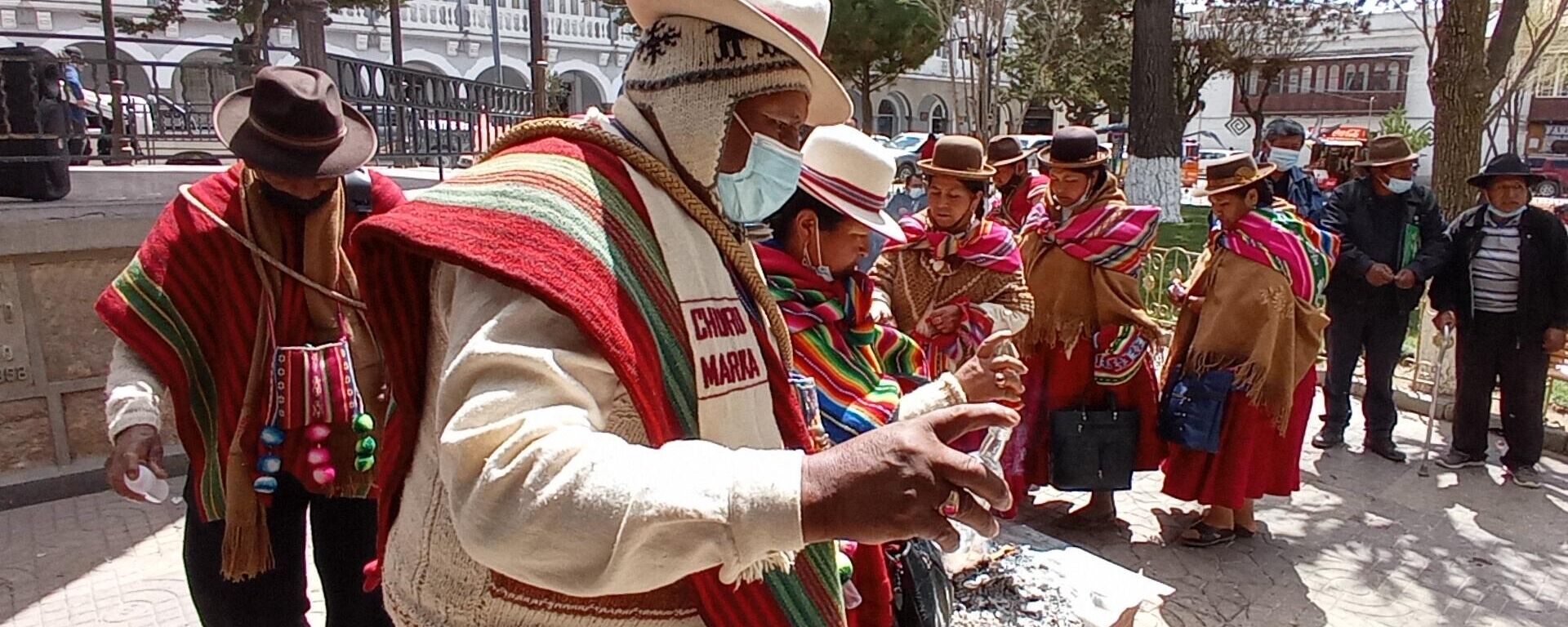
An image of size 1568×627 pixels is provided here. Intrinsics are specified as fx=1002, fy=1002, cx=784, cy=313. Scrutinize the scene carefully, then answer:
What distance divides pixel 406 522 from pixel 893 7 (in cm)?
2175

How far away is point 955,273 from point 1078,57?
2542cm

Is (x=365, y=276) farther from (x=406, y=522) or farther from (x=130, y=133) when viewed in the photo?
(x=130, y=133)

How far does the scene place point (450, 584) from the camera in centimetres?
129

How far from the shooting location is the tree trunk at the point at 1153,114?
13391 millimetres

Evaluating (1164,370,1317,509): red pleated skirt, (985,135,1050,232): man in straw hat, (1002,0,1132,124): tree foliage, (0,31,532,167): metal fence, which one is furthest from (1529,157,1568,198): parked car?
(0,31,532,167): metal fence

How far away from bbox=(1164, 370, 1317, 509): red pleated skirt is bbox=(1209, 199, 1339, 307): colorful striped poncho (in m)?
0.52

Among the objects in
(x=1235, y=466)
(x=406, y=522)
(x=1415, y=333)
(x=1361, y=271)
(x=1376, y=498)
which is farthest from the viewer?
(x=1415, y=333)

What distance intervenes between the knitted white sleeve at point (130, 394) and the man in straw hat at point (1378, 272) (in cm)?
603

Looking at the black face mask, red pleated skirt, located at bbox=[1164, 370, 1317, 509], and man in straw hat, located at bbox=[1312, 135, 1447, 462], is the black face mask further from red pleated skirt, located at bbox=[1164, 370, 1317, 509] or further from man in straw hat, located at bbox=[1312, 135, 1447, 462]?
man in straw hat, located at bbox=[1312, 135, 1447, 462]

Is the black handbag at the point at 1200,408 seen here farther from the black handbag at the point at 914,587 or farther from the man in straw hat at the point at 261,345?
the man in straw hat at the point at 261,345

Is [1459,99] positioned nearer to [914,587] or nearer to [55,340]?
[914,587]

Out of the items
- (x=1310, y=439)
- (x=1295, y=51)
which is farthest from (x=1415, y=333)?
(x=1295, y=51)

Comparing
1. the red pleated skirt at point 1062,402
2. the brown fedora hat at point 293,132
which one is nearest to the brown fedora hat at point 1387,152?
the red pleated skirt at point 1062,402

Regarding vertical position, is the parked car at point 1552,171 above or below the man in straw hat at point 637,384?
below
